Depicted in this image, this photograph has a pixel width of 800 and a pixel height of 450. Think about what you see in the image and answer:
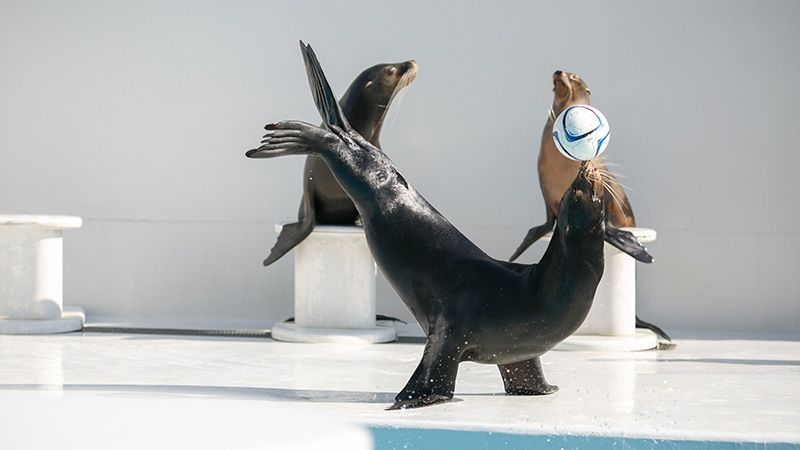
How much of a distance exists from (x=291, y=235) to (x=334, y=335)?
596 millimetres

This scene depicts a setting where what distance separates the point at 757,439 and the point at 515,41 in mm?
4712

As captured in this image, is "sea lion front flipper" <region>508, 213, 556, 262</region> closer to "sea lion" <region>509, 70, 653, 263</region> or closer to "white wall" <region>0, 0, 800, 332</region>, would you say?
"sea lion" <region>509, 70, 653, 263</region>

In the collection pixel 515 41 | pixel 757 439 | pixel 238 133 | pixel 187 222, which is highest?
pixel 515 41

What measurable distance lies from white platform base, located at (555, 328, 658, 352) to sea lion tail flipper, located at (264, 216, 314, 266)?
1421mm

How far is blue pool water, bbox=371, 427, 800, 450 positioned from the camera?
409 centimetres

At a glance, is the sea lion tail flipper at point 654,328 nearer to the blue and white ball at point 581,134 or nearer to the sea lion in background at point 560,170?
the sea lion in background at point 560,170

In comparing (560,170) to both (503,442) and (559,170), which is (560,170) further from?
(503,442)

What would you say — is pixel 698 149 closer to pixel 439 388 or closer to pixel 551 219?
pixel 551 219

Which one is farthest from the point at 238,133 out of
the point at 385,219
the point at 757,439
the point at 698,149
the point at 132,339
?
the point at 757,439

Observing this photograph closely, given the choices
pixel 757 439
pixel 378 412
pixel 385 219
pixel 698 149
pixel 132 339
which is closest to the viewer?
pixel 757 439

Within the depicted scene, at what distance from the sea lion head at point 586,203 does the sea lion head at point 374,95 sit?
285 cm

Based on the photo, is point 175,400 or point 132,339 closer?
point 175,400

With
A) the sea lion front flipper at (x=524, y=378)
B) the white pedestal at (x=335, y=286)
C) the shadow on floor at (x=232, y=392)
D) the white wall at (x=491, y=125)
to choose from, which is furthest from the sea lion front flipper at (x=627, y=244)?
the white wall at (x=491, y=125)

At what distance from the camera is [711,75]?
844 cm
